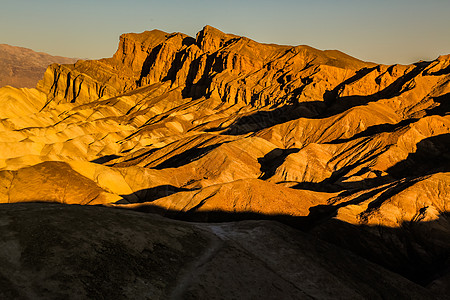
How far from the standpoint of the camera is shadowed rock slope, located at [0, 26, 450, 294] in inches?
1310

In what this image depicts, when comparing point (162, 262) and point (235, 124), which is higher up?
point (235, 124)

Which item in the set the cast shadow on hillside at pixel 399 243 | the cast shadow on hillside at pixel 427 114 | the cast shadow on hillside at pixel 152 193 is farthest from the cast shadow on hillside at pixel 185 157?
the cast shadow on hillside at pixel 399 243

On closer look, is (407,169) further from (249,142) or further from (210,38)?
(210,38)

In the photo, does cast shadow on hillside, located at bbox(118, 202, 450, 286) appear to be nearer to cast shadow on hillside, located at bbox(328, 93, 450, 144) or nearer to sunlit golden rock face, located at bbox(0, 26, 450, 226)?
sunlit golden rock face, located at bbox(0, 26, 450, 226)

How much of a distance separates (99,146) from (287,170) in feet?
176

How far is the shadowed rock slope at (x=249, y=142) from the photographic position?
109ft

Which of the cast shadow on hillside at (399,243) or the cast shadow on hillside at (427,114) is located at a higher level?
the cast shadow on hillside at (427,114)

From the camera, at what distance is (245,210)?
3488 cm

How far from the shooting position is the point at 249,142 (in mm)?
66188

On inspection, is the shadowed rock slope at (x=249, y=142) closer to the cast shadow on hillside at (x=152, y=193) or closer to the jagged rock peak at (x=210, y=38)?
the cast shadow on hillside at (x=152, y=193)

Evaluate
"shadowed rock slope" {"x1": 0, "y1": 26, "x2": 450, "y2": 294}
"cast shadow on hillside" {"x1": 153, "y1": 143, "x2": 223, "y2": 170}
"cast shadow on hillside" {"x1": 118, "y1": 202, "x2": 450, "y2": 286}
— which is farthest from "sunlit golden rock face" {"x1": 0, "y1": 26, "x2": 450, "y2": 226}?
"cast shadow on hillside" {"x1": 118, "y1": 202, "x2": 450, "y2": 286}

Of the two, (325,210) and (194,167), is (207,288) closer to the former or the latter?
(325,210)

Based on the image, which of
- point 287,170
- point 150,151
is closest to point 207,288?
point 287,170

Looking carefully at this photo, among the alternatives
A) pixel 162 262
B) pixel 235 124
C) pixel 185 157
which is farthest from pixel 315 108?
pixel 162 262
